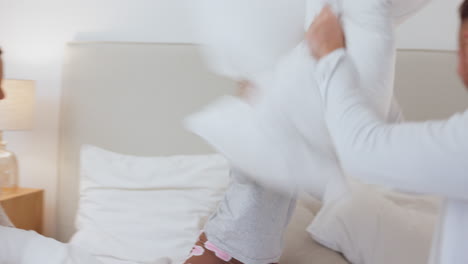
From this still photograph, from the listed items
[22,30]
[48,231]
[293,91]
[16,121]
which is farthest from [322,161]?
[22,30]

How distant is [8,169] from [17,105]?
0.36 m

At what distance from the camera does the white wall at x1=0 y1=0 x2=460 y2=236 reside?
2.31m

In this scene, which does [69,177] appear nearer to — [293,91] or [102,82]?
[102,82]

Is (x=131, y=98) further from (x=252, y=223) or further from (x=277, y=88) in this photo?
(x=277, y=88)

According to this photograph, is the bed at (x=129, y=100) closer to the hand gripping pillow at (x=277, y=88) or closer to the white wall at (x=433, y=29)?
the white wall at (x=433, y=29)

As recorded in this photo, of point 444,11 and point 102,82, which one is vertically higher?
point 444,11

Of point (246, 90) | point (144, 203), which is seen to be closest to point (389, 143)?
point (246, 90)

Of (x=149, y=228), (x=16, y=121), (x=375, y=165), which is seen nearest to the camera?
(x=375, y=165)

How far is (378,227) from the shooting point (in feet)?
4.89

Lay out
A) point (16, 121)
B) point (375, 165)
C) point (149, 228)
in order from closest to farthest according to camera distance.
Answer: point (375, 165), point (149, 228), point (16, 121)

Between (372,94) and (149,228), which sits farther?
(149,228)

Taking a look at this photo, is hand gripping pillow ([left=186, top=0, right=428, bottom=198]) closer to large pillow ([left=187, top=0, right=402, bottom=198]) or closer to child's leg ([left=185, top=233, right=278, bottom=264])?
large pillow ([left=187, top=0, right=402, bottom=198])

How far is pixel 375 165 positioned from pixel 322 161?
179 millimetres

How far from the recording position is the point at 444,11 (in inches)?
80.1
